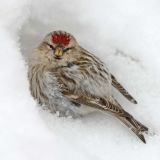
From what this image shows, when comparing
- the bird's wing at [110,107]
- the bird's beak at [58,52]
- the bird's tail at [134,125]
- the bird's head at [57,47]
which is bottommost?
the bird's tail at [134,125]

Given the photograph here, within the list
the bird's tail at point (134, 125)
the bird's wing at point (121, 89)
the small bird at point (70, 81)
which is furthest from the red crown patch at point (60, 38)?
the bird's tail at point (134, 125)

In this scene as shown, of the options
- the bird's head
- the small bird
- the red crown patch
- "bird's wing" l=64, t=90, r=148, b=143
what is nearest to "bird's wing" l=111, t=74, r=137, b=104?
the small bird

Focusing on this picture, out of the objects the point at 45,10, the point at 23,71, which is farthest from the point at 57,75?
the point at 45,10

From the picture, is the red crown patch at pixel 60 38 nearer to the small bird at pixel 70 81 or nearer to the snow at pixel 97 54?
the small bird at pixel 70 81

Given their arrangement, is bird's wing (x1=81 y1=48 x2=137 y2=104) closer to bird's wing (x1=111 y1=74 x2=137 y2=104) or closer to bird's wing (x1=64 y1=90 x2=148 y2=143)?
bird's wing (x1=111 y1=74 x2=137 y2=104)

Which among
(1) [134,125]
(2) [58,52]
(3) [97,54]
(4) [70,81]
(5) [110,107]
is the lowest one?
(1) [134,125]

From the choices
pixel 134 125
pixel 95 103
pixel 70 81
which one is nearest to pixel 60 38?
pixel 70 81

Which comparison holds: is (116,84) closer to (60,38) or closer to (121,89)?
(121,89)

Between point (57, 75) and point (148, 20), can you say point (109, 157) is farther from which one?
point (148, 20)
